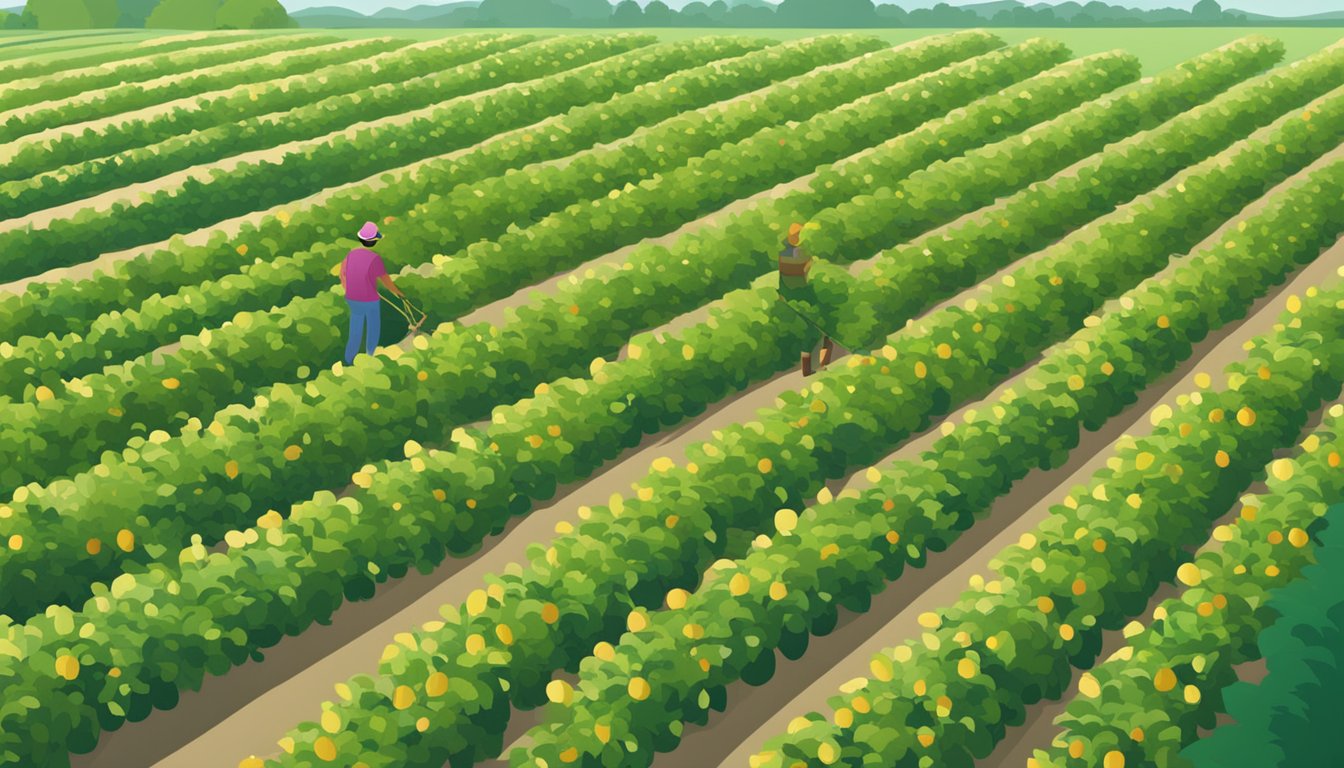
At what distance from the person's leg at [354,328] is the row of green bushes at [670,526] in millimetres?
3938

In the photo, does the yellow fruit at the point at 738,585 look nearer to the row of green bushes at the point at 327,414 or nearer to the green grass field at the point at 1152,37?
the row of green bushes at the point at 327,414

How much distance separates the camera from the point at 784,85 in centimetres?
2798

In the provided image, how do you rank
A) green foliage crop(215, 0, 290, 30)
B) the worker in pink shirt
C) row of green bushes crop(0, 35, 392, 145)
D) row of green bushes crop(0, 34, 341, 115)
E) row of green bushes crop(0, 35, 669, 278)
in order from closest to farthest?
the worker in pink shirt → row of green bushes crop(0, 35, 669, 278) → row of green bushes crop(0, 35, 392, 145) → row of green bushes crop(0, 34, 341, 115) → green foliage crop(215, 0, 290, 30)

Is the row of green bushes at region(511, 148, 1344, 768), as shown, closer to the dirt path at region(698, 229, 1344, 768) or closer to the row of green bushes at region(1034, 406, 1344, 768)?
the dirt path at region(698, 229, 1344, 768)

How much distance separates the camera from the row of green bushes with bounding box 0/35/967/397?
1391cm

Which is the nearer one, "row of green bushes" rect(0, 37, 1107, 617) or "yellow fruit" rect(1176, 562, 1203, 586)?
"yellow fruit" rect(1176, 562, 1203, 586)

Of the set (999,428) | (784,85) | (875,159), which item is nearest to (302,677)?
(999,428)

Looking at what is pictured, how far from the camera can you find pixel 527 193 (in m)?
19.6

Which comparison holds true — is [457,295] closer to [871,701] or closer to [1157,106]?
[871,701]

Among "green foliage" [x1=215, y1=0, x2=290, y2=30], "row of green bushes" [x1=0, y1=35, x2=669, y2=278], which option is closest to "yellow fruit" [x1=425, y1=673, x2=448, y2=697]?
"row of green bushes" [x1=0, y1=35, x2=669, y2=278]

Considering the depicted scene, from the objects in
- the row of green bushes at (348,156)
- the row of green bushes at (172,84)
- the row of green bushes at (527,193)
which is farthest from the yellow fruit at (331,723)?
the row of green bushes at (172,84)

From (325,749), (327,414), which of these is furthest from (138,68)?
(325,749)

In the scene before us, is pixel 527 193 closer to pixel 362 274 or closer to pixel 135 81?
pixel 362 274

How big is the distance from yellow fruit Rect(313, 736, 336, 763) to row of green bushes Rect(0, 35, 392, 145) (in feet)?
65.8
